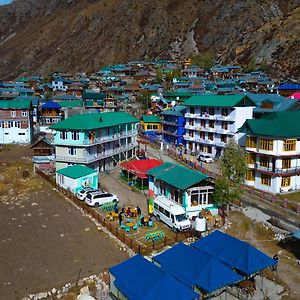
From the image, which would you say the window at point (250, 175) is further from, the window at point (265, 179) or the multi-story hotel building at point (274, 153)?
the window at point (265, 179)

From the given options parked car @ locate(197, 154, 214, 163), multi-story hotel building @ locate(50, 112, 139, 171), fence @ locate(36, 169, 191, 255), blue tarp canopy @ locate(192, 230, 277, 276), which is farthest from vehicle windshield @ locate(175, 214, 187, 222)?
parked car @ locate(197, 154, 214, 163)

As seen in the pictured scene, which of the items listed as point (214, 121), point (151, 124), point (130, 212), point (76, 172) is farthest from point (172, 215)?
point (151, 124)

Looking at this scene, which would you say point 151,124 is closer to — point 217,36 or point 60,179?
point 60,179

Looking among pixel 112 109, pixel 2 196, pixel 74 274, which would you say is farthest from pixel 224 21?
pixel 74 274

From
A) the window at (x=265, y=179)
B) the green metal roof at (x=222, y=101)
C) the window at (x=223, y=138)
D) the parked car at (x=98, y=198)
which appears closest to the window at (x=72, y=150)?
the parked car at (x=98, y=198)

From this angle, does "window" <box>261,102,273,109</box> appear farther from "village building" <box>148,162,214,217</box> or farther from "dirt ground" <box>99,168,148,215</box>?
"village building" <box>148,162,214,217</box>

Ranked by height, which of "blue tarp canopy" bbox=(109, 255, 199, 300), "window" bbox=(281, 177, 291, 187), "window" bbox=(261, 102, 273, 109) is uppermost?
"window" bbox=(261, 102, 273, 109)
